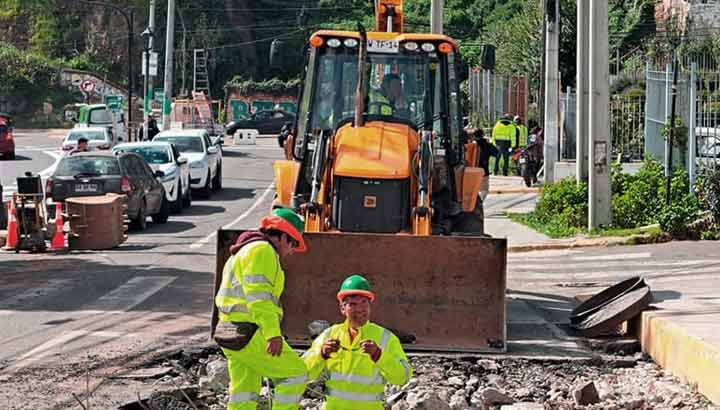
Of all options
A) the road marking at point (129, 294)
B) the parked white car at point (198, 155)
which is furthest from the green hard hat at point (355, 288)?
the parked white car at point (198, 155)

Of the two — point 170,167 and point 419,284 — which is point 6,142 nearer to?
point 170,167

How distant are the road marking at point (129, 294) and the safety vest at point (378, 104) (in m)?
3.41

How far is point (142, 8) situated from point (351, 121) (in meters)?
76.6

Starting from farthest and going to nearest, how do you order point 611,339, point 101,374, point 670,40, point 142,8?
1. point 142,8
2. point 670,40
3. point 611,339
4. point 101,374

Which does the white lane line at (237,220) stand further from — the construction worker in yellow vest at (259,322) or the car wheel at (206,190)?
the construction worker in yellow vest at (259,322)

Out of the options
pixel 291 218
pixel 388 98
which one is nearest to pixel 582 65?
pixel 388 98

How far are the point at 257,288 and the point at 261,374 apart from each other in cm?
51

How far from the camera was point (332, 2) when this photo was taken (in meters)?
81.8

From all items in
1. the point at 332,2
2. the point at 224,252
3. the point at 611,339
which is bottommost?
the point at 611,339

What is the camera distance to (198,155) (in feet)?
108

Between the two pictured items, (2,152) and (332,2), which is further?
(332,2)

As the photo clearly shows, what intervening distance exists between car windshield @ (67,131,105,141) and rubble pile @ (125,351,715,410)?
31892mm

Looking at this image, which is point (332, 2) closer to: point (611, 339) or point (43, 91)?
point (43, 91)

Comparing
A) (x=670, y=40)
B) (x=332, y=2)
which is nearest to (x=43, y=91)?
(x=332, y=2)
